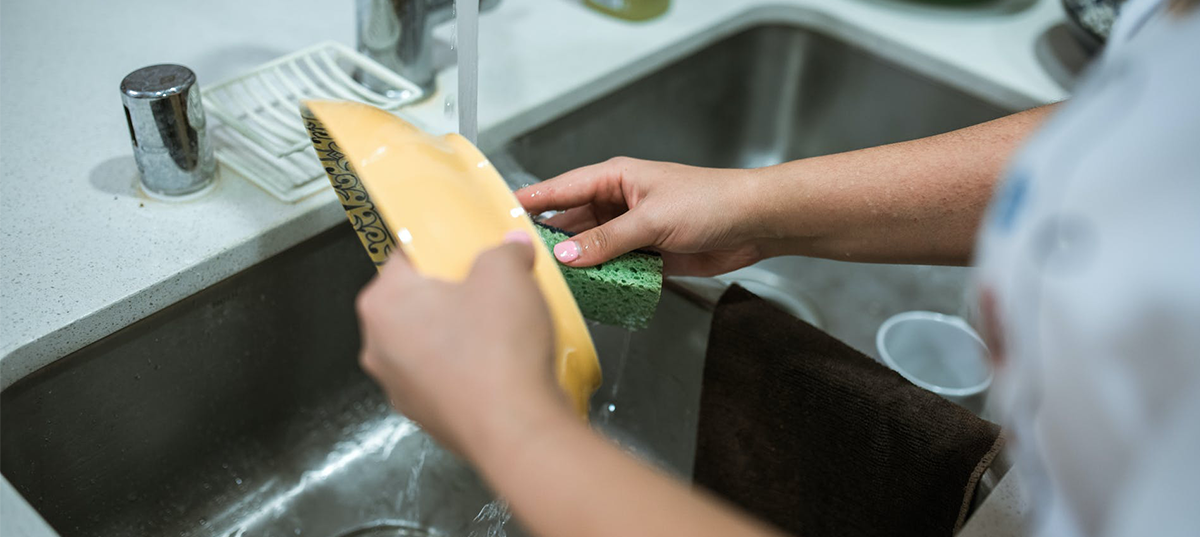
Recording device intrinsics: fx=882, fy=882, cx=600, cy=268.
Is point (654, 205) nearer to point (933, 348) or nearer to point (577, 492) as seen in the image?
point (577, 492)

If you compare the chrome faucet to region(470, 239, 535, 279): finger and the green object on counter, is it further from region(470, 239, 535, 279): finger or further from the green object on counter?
region(470, 239, 535, 279): finger

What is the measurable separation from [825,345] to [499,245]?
32 cm

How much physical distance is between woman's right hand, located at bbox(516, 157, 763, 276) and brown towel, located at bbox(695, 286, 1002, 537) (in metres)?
0.06

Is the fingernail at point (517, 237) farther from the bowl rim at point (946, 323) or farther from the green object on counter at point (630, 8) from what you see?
the green object on counter at point (630, 8)

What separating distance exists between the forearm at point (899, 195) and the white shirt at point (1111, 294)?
310 mm

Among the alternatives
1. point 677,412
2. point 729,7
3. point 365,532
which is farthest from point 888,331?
point 365,532

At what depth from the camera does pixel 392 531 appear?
0.80m

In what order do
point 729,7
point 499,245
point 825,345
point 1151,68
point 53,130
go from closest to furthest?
point 1151,68 < point 499,245 < point 825,345 < point 53,130 < point 729,7

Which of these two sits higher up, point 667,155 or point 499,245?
point 499,245

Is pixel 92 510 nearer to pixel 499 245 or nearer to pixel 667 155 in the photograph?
pixel 499 245

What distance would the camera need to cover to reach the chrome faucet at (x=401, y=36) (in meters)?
0.80

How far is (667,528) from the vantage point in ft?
1.17

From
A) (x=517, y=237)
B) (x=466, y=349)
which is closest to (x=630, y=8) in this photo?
(x=517, y=237)

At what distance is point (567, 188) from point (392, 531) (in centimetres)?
36
